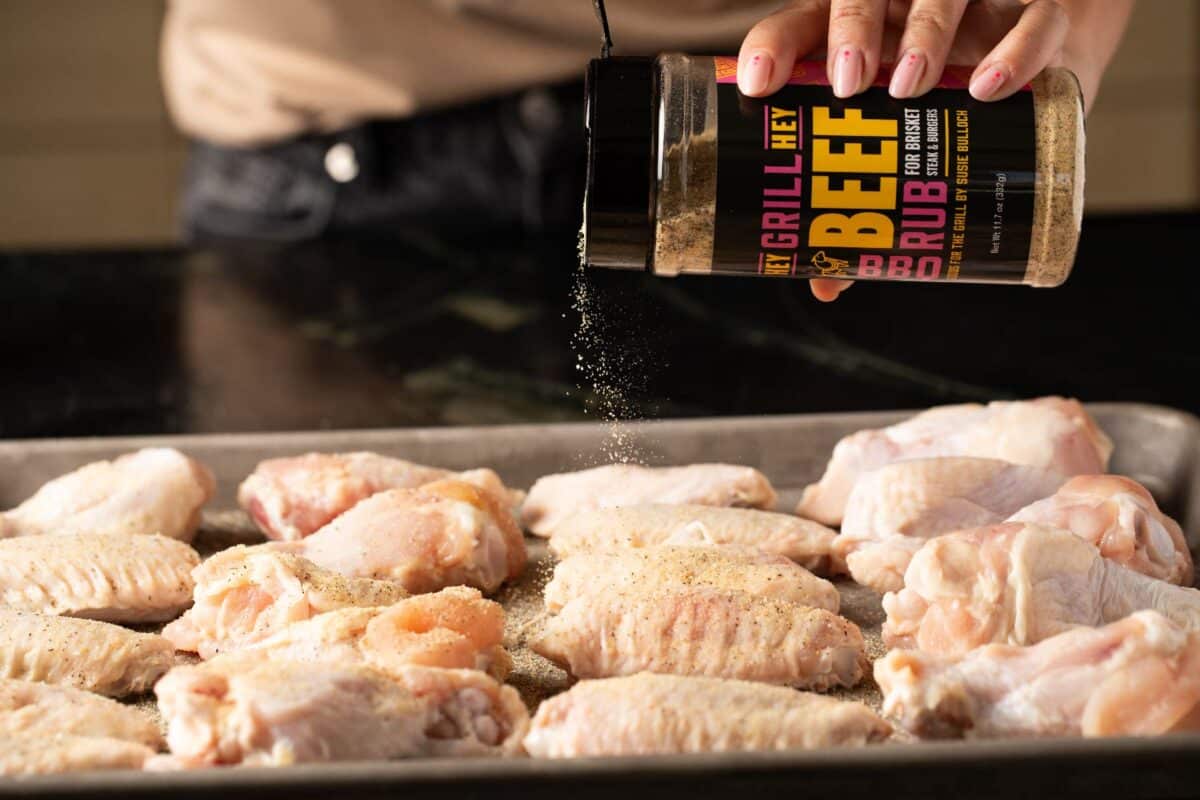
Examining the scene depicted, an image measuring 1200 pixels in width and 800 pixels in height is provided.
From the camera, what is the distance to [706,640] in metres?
1.52

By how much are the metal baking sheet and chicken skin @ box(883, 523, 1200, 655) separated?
98 millimetres

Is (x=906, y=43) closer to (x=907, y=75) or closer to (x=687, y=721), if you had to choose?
(x=907, y=75)

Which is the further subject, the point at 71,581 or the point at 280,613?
the point at 71,581

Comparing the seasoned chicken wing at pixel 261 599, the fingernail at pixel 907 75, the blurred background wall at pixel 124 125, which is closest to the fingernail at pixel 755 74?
the fingernail at pixel 907 75

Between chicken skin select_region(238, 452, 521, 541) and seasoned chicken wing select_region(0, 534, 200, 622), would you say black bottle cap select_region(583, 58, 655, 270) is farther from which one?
seasoned chicken wing select_region(0, 534, 200, 622)

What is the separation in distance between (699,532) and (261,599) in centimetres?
51

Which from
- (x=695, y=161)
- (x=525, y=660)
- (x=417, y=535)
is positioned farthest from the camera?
(x=417, y=535)

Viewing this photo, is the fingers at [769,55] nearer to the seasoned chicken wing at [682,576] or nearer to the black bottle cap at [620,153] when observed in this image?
the black bottle cap at [620,153]

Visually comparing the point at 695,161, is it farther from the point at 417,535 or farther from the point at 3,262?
the point at 3,262

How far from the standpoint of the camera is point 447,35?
114 inches

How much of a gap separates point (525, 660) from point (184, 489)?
53 cm

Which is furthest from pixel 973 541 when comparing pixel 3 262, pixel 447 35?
pixel 3 262

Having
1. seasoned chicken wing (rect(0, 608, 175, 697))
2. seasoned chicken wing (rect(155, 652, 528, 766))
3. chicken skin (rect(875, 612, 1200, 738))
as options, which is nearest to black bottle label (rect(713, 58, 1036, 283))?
chicken skin (rect(875, 612, 1200, 738))

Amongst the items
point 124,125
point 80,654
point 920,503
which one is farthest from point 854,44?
point 124,125
